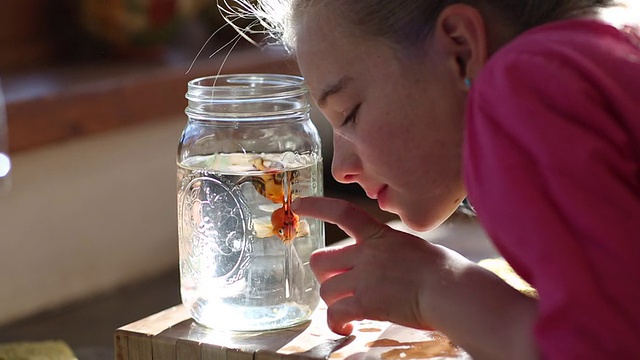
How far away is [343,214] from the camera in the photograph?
31.9 inches

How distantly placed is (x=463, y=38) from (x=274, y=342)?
0.92ft

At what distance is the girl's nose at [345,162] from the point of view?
822mm

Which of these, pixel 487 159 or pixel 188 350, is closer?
pixel 487 159

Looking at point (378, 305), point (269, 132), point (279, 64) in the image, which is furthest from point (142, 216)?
point (378, 305)

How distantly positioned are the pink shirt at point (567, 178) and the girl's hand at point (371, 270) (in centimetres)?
10

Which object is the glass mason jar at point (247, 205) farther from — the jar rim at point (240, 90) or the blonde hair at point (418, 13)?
the blonde hair at point (418, 13)

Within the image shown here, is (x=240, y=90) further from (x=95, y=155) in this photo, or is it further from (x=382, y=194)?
(x=95, y=155)

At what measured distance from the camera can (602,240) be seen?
579 millimetres

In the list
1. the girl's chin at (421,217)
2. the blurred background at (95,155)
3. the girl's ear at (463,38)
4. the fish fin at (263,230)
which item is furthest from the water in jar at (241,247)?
the blurred background at (95,155)

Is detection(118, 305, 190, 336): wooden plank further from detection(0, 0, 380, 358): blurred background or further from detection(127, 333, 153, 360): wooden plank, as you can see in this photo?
detection(0, 0, 380, 358): blurred background

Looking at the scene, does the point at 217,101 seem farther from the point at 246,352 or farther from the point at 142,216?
the point at 142,216

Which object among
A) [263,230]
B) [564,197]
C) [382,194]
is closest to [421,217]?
[382,194]

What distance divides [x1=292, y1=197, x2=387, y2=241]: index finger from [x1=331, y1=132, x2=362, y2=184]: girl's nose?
0.03 meters

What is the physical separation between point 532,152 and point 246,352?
0.96 feet
